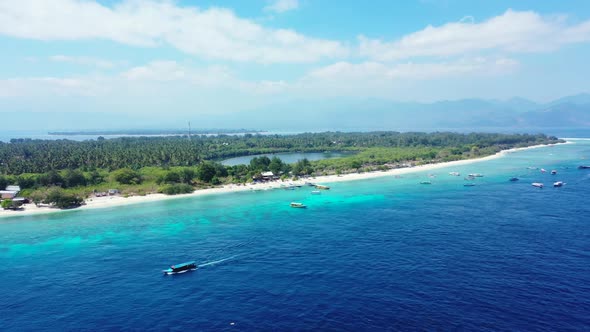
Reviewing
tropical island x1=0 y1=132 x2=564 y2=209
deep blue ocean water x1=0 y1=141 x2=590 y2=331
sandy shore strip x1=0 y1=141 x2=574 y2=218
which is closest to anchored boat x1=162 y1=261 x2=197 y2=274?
deep blue ocean water x1=0 y1=141 x2=590 y2=331

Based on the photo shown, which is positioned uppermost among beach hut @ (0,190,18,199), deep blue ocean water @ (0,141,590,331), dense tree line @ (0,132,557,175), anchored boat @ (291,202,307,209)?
dense tree line @ (0,132,557,175)

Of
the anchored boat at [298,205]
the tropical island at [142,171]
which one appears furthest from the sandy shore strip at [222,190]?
the anchored boat at [298,205]

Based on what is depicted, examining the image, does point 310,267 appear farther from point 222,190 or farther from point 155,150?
point 155,150

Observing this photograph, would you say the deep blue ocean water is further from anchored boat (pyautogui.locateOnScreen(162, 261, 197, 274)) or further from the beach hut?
the beach hut

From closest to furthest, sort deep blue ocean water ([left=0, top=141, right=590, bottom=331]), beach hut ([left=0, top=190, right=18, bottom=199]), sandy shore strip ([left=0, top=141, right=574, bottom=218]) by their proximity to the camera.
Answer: deep blue ocean water ([left=0, top=141, right=590, bottom=331]), sandy shore strip ([left=0, top=141, right=574, bottom=218]), beach hut ([left=0, top=190, right=18, bottom=199])

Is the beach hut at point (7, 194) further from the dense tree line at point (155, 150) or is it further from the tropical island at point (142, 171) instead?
the dense tree line at point (155, 150)

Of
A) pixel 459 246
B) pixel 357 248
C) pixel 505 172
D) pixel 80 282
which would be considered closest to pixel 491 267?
pixel 459 246

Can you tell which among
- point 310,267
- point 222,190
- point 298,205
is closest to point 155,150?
point 222,190

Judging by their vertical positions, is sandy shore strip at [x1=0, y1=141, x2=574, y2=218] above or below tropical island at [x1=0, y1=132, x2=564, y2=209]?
below

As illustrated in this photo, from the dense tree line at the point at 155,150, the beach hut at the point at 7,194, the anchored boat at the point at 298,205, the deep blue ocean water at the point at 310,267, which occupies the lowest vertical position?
the deep blue ocean water at the point at 310,267
